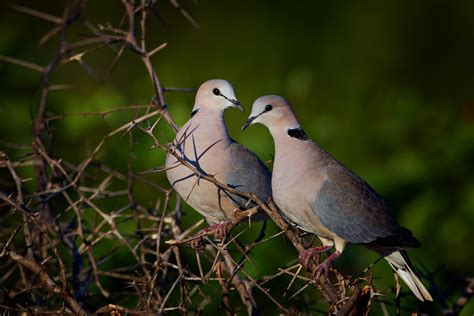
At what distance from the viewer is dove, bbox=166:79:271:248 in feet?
11.2

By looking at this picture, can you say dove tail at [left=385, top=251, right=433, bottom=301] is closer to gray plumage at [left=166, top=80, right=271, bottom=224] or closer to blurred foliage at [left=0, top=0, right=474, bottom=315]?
blurred foliage at [left=0, top=0, right=474, bottom=315]

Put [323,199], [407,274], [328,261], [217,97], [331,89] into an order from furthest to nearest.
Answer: [331,89]
[217,97]
[407,274]
[323,199]
[328,261]

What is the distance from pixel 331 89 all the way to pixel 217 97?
4.64 m

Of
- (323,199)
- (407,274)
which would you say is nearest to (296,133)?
(323,199)

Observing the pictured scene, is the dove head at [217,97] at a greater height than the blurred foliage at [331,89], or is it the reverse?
the dove head at [217,97]

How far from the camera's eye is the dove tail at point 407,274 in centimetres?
344

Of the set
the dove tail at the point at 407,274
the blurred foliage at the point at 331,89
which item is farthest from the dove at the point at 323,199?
the blurred foliage at the point at 331,89

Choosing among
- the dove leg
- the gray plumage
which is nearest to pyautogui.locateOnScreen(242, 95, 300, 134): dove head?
the gray plumage

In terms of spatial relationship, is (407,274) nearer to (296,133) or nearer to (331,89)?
(296,133)

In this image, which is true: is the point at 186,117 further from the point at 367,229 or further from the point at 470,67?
the point at 470,67

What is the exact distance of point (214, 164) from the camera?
3.46 meters

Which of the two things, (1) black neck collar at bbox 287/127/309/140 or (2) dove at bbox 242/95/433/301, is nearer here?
(2) dove at bbox 242/95/433/301

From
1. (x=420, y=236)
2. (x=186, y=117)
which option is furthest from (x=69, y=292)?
(x=420, y=236)

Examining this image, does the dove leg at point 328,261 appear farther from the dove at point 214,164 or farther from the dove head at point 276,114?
the dove head at point 276,114
